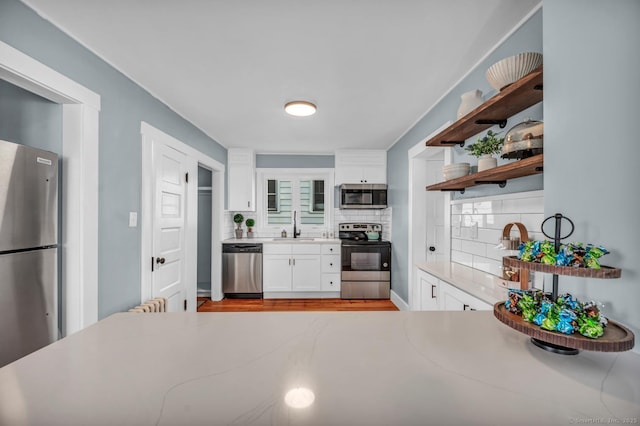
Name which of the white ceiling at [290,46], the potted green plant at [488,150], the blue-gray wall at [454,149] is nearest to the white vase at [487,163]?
the potted green plant at [488,150]

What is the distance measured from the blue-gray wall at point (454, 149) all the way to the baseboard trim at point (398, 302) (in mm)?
63

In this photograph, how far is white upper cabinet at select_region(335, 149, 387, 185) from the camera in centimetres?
473

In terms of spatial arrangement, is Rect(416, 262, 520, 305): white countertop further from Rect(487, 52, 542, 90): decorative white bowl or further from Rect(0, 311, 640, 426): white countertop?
Rect(487, 52, 542, 90): decorative white bowl

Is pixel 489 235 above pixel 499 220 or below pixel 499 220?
below

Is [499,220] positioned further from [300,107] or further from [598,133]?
[300,107]

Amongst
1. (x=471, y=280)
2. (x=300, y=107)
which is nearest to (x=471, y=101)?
(x=471, y=280)

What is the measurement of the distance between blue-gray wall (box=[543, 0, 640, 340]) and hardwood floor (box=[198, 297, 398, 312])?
131 inches

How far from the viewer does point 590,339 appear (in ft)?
2.15

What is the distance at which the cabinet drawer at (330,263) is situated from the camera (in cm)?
450

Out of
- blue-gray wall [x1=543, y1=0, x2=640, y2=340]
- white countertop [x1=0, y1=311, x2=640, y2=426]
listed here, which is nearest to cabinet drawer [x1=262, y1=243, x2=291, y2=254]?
white countertop [x1=0, y1=311, x2=640, y2=426]

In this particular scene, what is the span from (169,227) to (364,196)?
2.82 metres

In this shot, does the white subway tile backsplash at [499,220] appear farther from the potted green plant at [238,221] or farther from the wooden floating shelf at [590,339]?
the potted green plant at [238,221]

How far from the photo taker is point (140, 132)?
245cm

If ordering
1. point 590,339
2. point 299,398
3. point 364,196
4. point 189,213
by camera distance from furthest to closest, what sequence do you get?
1. point 364,196
2. point 189,213
3. point 590,339
4. point 299,398
